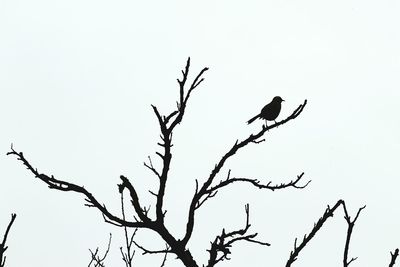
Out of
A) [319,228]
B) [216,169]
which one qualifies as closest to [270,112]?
[216,169]

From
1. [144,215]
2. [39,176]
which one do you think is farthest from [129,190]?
[39,176]

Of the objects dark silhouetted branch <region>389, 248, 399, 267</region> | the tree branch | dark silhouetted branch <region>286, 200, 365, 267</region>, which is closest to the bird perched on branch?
the tree branch

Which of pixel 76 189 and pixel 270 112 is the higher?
pixel 270 112

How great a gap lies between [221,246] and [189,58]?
140 cm

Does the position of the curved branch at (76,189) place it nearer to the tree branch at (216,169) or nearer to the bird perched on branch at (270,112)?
the tree branch at (216,169)

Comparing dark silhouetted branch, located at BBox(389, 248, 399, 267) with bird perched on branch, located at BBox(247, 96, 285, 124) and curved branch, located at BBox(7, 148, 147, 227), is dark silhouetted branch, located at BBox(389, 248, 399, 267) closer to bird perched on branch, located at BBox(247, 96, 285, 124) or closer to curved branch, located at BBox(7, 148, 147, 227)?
curved branch, located at BBox(7, 148, 147, 227)

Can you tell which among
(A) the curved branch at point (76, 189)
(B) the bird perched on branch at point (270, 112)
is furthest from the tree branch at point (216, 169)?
(B) the bird perched on branch at point (270, 112)

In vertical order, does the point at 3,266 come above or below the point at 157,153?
below

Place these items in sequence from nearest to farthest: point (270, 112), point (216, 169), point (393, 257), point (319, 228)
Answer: point (393, 257) < point (319, 228) < point (216, 169) < point (270, 112)

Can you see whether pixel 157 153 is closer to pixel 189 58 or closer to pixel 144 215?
pixel 144 215

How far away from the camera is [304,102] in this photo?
4996 millimetres

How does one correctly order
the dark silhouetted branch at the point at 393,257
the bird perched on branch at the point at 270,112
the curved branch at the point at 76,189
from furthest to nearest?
1. the bird perched on branch at the point at 270,112
2. the curved branch at the point at 76,189
3. the dark silhouetted branch at the point at 393,257

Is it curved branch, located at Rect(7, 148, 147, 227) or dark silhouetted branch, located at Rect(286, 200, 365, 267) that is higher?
curved branch, located at Rect(7, 148, 147, 227)

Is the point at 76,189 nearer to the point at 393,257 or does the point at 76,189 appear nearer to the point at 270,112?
the point at 393,257
